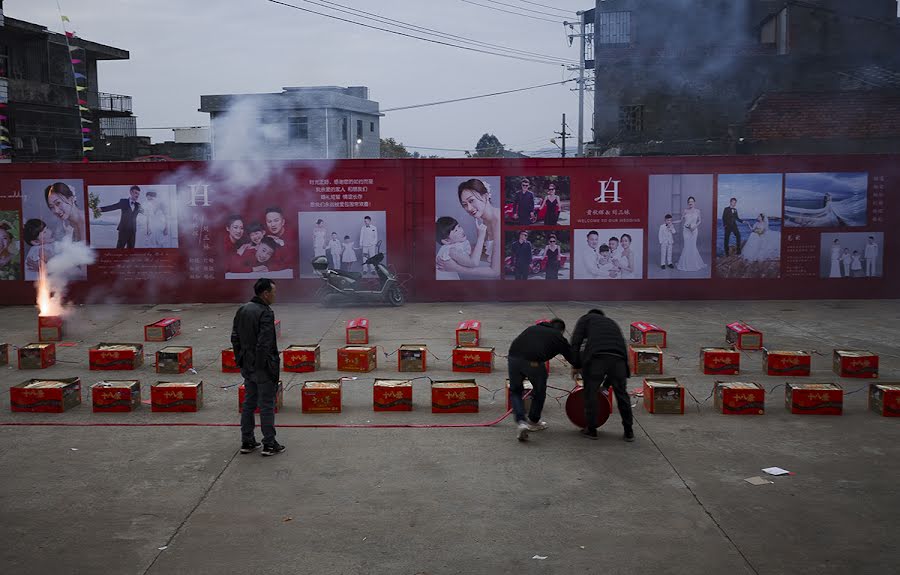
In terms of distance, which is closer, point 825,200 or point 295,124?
point 825,200

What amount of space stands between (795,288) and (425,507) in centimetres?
1528

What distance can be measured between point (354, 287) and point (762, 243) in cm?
1007

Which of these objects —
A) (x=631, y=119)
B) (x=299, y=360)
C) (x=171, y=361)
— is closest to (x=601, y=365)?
(x=299, y=360)

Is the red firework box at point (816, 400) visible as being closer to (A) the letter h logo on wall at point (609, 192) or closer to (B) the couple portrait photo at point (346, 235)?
(A) the letter h logo on wall at point (609, 192)

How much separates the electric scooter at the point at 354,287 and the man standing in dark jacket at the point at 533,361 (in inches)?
397

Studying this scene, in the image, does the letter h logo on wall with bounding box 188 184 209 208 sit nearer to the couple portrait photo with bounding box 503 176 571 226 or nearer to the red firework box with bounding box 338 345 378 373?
the couple portrait photo with bounding box 503 176 571 226

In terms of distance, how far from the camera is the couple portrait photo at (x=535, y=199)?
752 inches

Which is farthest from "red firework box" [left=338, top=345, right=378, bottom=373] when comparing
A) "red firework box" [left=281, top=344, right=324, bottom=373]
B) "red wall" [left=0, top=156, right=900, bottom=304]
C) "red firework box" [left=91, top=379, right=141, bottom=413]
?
"red wall" [left=0, top=156, right=900, bottom=304]

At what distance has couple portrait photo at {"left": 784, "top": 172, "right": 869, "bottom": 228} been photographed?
1906 cm

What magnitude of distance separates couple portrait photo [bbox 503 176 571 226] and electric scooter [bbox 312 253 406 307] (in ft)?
10.6

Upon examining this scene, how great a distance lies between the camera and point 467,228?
755 inches

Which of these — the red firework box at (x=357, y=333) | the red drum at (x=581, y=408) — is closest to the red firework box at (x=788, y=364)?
the red drum at (x=581, y=408)

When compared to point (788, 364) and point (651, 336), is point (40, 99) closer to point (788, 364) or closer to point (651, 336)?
point (651, 336)

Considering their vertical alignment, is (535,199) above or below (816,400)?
above
